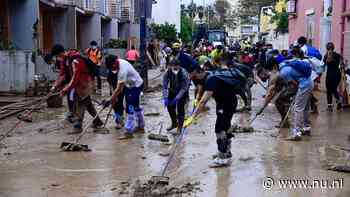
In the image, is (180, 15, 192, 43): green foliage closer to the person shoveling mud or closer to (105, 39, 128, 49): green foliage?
(105, 39, 128, 49): green foliage

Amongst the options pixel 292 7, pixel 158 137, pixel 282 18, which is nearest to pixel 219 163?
pixel 158 137

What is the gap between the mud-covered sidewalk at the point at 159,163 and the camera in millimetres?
6754

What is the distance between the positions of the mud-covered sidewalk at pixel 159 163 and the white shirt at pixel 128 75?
0.94 m

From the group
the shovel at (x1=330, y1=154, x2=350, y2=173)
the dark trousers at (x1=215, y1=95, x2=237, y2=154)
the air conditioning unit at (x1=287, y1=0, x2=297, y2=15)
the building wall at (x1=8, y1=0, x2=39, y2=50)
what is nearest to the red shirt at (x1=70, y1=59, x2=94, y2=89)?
the dark trousers at (x1=215, y1=95, x2=237, y2=154)

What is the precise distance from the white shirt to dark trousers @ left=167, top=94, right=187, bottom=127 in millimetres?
677

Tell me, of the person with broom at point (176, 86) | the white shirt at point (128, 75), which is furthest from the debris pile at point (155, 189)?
the person with broom at point (176, 86)

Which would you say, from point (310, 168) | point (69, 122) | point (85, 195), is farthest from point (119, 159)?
point (69, 122)

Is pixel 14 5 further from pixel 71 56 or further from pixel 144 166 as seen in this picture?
pixel 144 166

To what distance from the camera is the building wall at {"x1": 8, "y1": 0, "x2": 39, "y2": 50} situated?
19.0 m

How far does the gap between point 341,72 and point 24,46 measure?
10.4 metres

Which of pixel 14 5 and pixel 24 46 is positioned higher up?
pixel 14 5

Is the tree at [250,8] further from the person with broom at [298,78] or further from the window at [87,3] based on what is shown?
the person with broom at [298,78]

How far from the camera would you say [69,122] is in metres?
11.7

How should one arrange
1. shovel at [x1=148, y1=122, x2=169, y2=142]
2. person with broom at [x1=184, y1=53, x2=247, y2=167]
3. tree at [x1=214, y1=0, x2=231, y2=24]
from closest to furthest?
person with broom at [x1=184, y1=53, x2=247, y2=167] → shovel at [x1=148, y1=122, x2=169, y2=142] → tree at [x1=214, y1=0, x2=231, y2=24]
